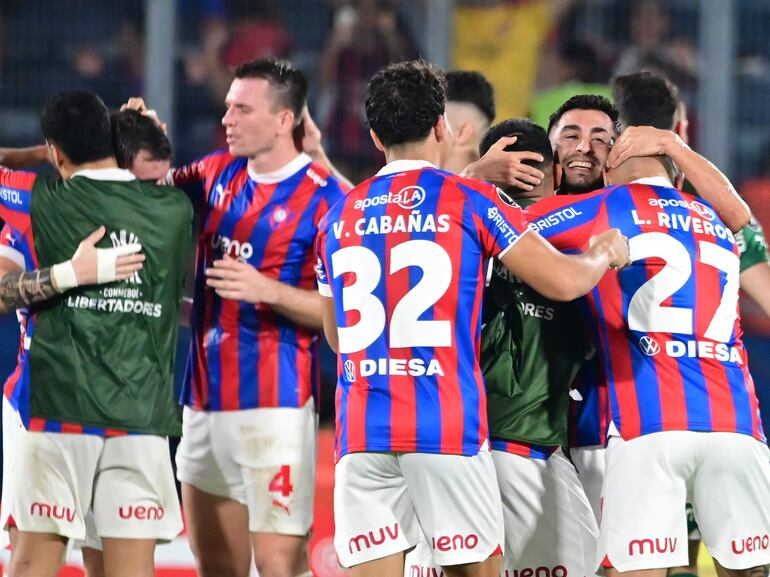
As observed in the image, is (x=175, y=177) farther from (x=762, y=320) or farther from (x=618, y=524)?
(x=762, y=320)

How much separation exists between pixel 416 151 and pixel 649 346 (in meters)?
1.02

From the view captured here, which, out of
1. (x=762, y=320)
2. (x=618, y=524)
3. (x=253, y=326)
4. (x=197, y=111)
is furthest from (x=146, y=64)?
(x=618, y=524)

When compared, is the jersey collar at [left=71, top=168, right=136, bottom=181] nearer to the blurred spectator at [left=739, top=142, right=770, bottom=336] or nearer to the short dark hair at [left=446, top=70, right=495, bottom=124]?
the short dark hair at [left=446, top=70, right=495, bottom=124]

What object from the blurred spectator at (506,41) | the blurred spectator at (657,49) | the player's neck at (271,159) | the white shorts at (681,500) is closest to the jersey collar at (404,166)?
the white shorts at (681,500)

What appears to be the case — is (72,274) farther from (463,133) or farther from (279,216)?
(463,133)

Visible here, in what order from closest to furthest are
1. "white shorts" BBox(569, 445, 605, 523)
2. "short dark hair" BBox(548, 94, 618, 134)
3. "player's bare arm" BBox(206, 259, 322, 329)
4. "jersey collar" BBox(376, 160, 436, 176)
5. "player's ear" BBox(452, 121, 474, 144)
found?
1. "jersey collar" BBox(376, 160, 436, 176)
2. "white shorts" BBox(569, 445, 605, 523)
3. "short dark hair" BBox(548, 94, 618, 134)
4. "player's bare arm" BBox(206, 259, 322, 329)
5. "player's ear" BBox(452, 121, 474, 144)

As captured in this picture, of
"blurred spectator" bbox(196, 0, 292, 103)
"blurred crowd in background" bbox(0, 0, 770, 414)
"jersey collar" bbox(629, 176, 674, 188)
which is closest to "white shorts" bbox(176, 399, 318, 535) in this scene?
"jersey collar" bbox(629, 176, 674, 188)

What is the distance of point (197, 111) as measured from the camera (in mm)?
8242

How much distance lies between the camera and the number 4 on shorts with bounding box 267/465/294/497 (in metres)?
5.28

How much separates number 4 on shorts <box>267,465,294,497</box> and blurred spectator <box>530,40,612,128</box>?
3.90 meters

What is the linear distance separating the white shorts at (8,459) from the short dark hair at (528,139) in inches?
81.1

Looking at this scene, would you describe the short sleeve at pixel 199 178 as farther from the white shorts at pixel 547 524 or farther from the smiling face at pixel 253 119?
the white shorts at pixel 547 524

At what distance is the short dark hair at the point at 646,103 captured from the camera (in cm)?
546

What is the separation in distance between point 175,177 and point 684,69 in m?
4.32
